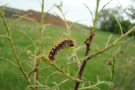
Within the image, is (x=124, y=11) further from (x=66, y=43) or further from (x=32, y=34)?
(x=32, y=34)

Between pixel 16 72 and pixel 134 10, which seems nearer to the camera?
pixel 134 10

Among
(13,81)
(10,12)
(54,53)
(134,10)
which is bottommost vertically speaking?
(13,81)

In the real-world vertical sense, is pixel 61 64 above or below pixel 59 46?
below

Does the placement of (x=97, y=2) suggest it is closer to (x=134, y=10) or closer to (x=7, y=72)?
(x=134, y=10)

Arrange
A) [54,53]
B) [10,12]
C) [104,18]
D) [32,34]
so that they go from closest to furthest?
[54,53], [10,12], [32,34], [104,18]

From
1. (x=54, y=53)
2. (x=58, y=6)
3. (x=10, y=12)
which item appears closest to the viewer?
(x=54, y=53)

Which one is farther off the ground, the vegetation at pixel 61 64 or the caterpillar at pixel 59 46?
the caterpillar at pixel 59 46

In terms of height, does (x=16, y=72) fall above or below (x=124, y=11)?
below

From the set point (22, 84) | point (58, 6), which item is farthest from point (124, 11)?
point (22, 84)

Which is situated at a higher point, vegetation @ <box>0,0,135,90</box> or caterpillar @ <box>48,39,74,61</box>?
caterpillar @ <box>48,39,74,61</box>

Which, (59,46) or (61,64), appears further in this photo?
(61,64)
